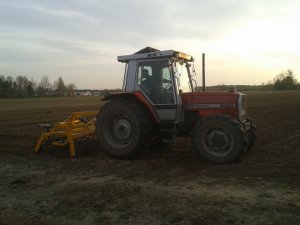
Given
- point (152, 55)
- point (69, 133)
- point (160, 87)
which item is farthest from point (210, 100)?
point (69, 133)

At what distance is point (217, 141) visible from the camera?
26.4 feet

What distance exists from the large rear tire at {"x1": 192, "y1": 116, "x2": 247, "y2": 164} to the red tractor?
0.07 ft

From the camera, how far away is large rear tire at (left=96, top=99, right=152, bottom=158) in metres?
8.75

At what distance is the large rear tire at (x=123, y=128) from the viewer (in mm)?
8750

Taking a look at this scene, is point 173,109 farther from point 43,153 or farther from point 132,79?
point 43,153

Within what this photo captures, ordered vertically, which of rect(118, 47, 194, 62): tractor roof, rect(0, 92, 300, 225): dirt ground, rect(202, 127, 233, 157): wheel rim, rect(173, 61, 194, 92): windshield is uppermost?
rect(118, 47, 194, 62): tractor roof

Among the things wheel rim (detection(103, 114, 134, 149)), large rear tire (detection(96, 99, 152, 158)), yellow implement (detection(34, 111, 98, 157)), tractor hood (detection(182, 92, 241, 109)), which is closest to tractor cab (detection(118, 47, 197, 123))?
tractor hood (detection(182, 92, 241, 109))

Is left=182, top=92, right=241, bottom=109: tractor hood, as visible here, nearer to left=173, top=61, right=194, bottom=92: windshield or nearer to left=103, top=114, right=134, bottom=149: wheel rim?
left=173, top=61, right=194, bottom=92: windshield

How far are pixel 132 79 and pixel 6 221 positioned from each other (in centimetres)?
494

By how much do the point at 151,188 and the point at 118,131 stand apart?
9.71 ft

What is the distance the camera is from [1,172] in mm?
8203

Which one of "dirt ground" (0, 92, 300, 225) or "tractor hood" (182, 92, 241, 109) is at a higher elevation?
"tractor hood" (182, 92, 241, 109)

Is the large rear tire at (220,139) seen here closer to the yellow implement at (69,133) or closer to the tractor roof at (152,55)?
the tractor roof at (152,55)

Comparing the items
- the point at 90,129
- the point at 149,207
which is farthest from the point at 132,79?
the point at 149,207
